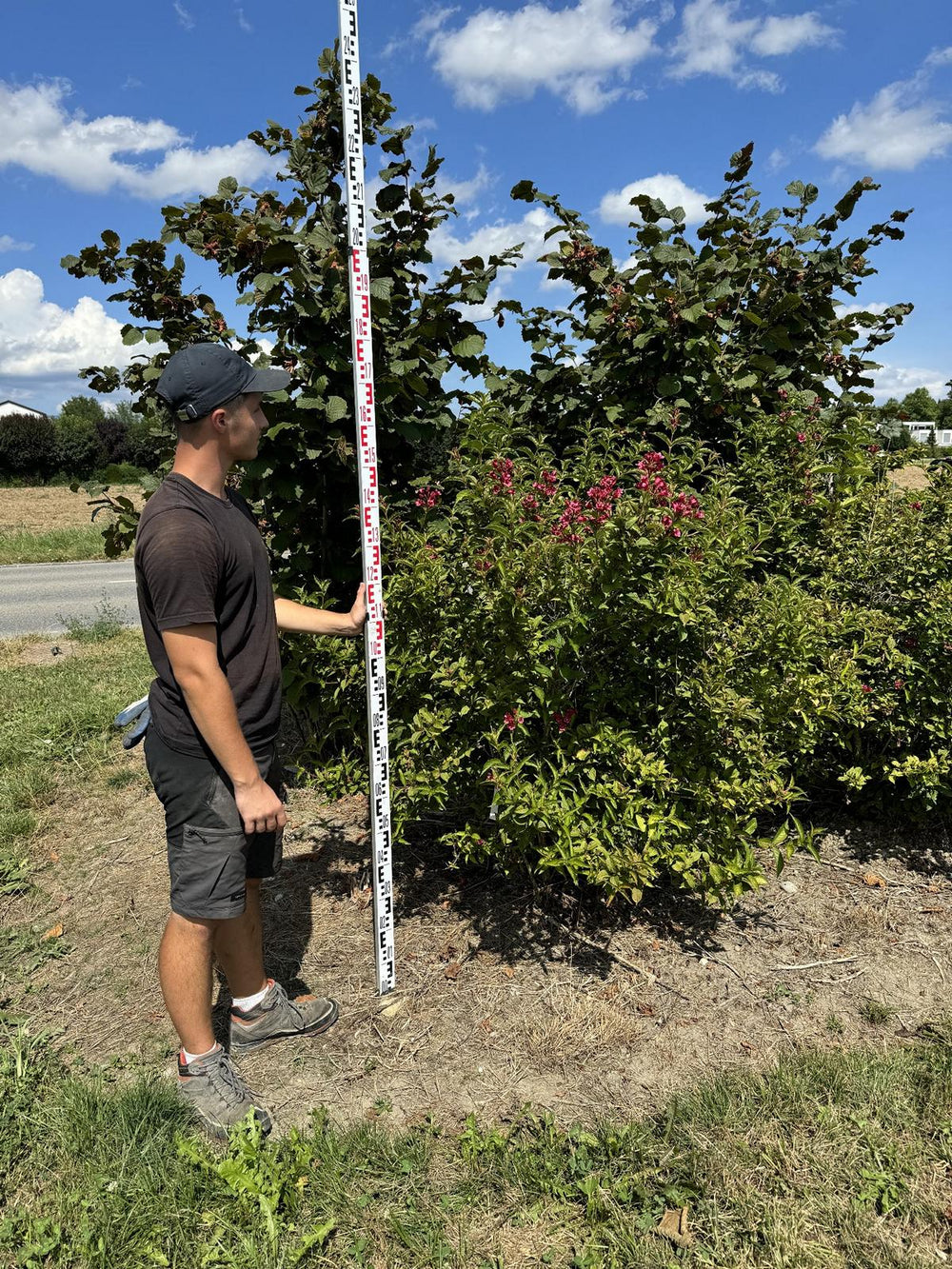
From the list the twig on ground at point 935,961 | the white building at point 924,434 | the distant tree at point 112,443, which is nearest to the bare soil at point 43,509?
the distant tree at point 112,443

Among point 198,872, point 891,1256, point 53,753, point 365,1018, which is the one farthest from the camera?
point 53,753

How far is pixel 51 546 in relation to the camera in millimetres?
16016

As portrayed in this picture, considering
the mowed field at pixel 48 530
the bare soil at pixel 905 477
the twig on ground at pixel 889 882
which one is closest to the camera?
the twig on ground at pixel 889 882

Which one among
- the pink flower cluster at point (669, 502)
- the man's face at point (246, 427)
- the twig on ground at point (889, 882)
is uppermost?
the man's face at point (246, 427)

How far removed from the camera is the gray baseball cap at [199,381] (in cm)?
212

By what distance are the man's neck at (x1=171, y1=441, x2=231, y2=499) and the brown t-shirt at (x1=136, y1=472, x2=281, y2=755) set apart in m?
0.03

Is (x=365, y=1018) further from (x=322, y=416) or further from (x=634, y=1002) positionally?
(x=322, y=416)

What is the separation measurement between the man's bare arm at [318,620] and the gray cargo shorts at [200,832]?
57 centimetres

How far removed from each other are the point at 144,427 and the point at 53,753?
213 cm

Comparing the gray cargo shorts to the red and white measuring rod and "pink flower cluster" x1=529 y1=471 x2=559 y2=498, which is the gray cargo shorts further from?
"pink flower cluster" x1=529 y1=471 x2=559 y2=498

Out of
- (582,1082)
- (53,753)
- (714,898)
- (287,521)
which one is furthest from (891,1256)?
(53,753)

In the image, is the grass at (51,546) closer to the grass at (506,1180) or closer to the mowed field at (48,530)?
the mowed field at (48,530)

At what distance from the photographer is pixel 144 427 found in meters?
3.86

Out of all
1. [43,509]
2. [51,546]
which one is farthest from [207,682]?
[43,509]
